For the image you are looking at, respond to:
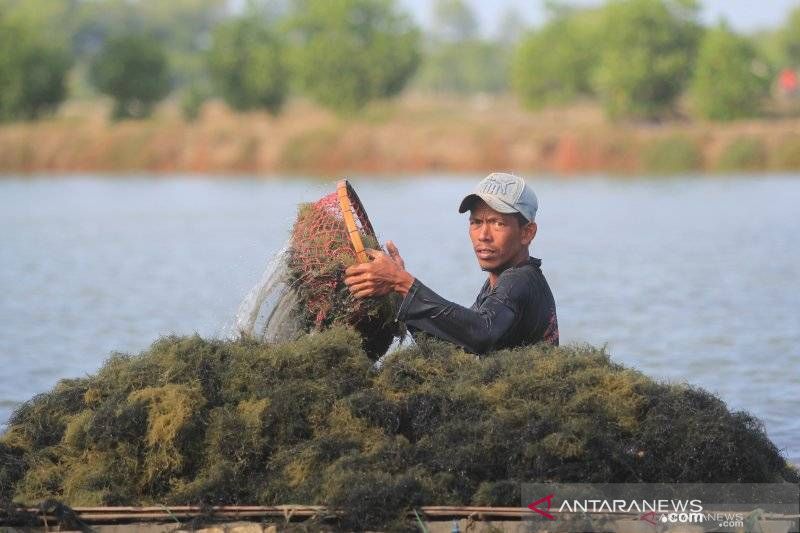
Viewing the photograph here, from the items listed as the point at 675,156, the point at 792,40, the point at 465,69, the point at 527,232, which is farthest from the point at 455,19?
the point at 527,232

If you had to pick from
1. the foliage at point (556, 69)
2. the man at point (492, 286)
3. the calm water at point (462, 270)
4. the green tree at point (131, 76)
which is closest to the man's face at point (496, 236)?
the man at point (492, 286)

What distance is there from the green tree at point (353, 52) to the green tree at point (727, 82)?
16.9 meters

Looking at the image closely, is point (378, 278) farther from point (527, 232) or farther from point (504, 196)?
point (527, 232)

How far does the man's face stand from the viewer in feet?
18.5

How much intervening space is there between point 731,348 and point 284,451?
27.8 feet

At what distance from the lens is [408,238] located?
24.9 m

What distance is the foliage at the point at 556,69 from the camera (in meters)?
73.6

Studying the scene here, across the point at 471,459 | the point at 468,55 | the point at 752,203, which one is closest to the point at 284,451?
the point at 471,459

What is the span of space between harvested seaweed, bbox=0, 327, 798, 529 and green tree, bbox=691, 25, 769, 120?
58.4 meters

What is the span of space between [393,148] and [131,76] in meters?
25.7

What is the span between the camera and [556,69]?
7356 cm

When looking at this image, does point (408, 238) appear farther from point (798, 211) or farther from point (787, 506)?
point (787, 506)

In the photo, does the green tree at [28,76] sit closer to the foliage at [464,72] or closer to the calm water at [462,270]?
the calm water at [462,270]

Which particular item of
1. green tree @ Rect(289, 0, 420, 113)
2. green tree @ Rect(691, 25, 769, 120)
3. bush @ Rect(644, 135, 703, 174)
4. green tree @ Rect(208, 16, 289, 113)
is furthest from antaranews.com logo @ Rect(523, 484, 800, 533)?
green tree @ Rect(208, 16, 289, 113)
